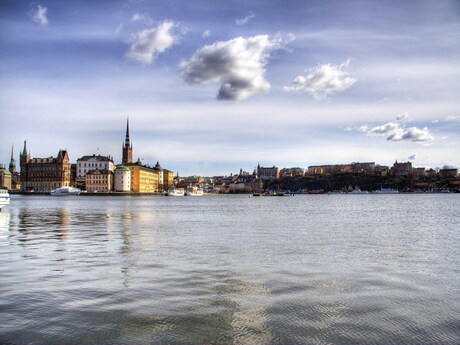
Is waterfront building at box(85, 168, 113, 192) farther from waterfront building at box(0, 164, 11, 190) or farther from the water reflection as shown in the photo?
the water reflection

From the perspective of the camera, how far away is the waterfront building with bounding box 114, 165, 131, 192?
615 ft

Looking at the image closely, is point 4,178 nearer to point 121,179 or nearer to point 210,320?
point 121,179

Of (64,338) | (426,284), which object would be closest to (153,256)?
(64,338)

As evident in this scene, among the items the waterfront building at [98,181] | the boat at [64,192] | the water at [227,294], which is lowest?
the water at [227,294]

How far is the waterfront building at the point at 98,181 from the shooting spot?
183375mm

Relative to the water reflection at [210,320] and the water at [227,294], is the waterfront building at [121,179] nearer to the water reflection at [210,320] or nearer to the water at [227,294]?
the water at [227,294]

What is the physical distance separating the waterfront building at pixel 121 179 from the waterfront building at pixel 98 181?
419cm

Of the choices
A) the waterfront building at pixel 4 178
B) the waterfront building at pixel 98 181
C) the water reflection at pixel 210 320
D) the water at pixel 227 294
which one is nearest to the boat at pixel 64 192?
the waterfront building at pixel 98 181

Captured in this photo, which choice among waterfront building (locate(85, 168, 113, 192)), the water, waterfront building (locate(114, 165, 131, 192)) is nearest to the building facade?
waterfront building (locate(85, 168, 113, 192))

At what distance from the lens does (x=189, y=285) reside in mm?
11414

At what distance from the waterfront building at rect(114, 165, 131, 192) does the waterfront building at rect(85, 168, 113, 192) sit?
4.19 meters

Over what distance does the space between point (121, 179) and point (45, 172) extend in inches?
1543

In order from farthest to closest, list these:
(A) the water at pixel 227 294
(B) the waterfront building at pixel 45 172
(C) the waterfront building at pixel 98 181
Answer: (B) the waterfront building at pixel 45 172 < (C) the waterfront building at pixel 98 181 < (A) the water at pixel 227 294

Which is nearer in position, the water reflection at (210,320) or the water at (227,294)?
the water reflection at (210,320)
